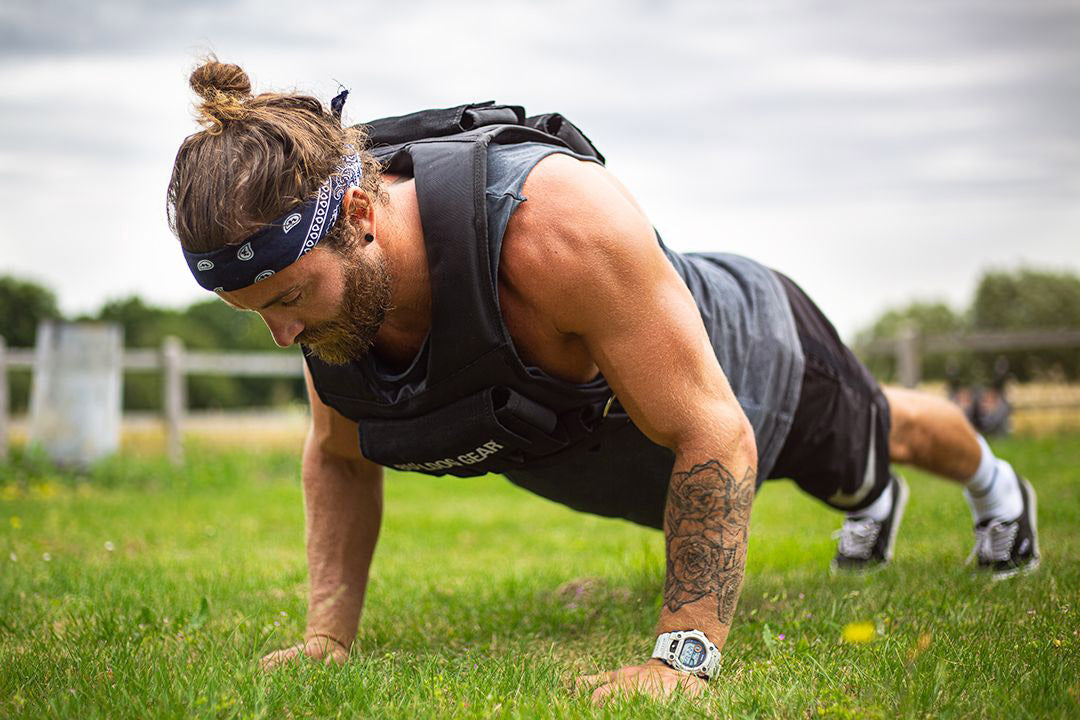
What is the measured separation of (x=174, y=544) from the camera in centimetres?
621

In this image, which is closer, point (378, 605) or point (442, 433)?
point (442, 433)

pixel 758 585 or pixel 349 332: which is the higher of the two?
pixel 349 332

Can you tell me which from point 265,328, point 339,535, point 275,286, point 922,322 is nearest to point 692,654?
point 339,535

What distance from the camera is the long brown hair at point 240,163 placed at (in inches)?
98.8

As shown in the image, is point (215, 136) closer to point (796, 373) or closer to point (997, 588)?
point (796, 373)

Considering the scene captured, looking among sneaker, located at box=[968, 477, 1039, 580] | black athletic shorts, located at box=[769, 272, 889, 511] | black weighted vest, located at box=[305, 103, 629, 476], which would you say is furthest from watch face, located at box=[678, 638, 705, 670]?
sneaker, located at box=[968, 477, 1039, 580]

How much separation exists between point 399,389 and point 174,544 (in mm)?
3970

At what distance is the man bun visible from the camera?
8.51ft

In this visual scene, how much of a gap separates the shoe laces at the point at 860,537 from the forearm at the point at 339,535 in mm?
2224

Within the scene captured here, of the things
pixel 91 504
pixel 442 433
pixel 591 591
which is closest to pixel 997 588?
pixel 591 591

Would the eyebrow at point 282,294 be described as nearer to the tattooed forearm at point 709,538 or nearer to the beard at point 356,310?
the beard at point 356,310

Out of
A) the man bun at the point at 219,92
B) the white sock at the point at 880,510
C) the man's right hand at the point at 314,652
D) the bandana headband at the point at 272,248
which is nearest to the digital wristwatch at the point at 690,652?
the man's right hand at the point at 314,652

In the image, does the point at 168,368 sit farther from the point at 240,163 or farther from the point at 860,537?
the point at 240,163

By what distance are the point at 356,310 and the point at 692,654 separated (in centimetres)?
125
